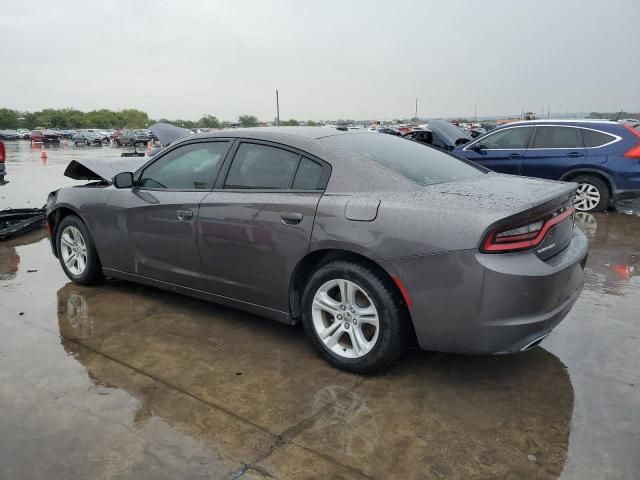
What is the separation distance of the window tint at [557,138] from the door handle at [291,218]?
22.2 feet

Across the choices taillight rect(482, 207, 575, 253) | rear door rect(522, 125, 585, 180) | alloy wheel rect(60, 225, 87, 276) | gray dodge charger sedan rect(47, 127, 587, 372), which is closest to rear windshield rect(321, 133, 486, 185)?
gray dodge charger sedan rect(47, 127, 587, 372)

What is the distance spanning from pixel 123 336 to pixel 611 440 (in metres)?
3.20

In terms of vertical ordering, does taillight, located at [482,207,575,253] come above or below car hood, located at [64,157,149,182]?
below

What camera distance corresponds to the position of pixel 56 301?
4656mm

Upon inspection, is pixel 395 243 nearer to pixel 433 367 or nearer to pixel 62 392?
pixel 433 367

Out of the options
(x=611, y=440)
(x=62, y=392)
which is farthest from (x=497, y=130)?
(x=62, y=392)

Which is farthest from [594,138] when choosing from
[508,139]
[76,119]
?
[76,119]

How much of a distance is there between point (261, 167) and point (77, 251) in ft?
7.95

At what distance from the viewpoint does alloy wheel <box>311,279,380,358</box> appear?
316 centimetres

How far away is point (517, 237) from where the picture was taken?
279 cm

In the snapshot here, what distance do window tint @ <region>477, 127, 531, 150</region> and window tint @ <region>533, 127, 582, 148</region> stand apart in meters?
0.19

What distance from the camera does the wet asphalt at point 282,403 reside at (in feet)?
7.98

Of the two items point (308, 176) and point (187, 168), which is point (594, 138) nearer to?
point (308, 176)

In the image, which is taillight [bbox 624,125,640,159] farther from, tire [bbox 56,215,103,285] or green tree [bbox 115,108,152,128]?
green tree [bbox 115,108,152,128]
